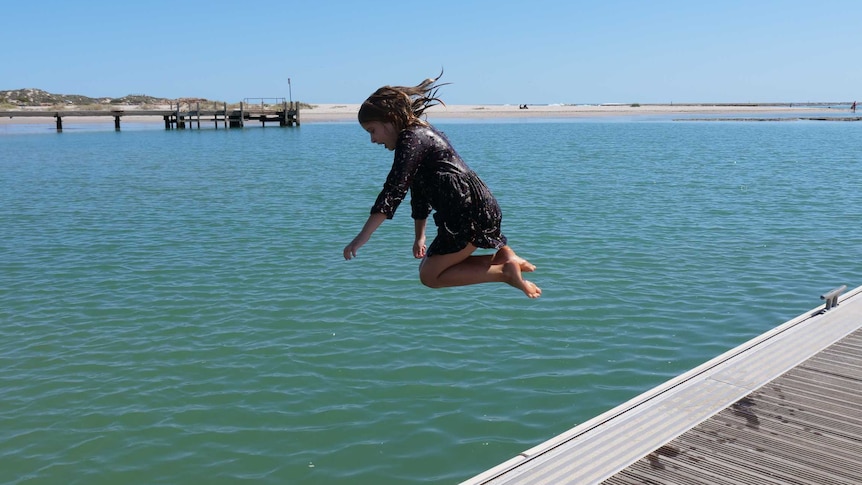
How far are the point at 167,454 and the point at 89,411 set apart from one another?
5.25 feet

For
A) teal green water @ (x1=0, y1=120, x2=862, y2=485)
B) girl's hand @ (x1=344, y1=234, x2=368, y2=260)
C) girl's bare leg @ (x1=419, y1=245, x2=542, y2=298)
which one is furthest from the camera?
teal green water @ (x1=0, y1=120, x2=862, y2=485)

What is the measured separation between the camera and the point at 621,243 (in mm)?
17422

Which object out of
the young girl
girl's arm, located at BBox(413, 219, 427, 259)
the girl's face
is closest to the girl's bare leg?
the young girl

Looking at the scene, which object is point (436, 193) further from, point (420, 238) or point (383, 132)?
point (420, 238)

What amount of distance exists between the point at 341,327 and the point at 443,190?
23.1ft

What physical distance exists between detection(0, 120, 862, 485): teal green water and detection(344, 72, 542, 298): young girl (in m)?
3.10

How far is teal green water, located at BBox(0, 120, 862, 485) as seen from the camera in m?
7.98

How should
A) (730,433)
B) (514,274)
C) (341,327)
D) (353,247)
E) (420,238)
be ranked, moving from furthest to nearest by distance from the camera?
1. (341,327)
2. (730,433)
3. (420,238)
4. (514,274)
5. (353,247)

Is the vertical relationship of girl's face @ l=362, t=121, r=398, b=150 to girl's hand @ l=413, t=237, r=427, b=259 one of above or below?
above

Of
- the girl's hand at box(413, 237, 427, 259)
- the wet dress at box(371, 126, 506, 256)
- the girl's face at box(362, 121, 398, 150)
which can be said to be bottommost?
the girl's hand at box(413, 237, 427, 259)

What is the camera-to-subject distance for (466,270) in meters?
5.01

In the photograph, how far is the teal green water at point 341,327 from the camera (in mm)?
7984

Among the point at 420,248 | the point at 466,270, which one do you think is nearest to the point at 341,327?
the point at 420,248

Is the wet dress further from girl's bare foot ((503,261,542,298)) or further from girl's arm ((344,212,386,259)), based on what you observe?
girl's bare foot ((503,261,542,298))
